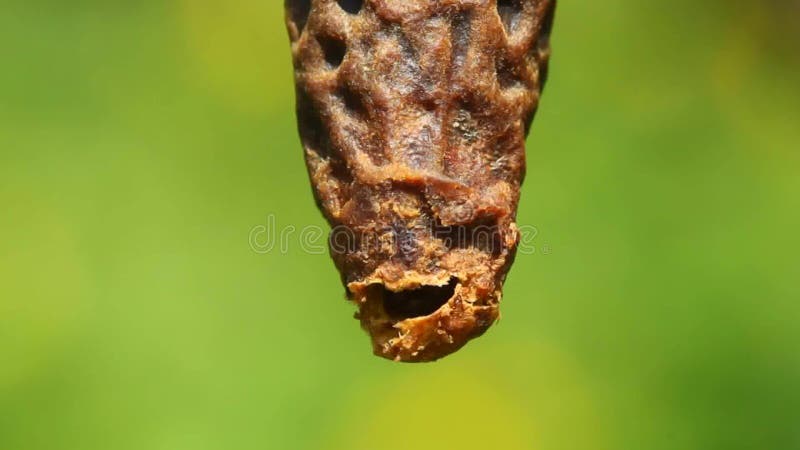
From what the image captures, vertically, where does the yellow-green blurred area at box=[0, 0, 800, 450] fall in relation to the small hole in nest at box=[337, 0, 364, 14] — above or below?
below

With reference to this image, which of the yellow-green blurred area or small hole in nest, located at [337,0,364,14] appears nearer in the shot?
small hole in nest, located at [337,0,364,14]

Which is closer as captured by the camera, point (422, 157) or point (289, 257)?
point (422, 157)

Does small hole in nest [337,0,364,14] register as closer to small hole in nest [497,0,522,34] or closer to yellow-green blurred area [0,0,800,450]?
small hole in nest [497,0,522,34]

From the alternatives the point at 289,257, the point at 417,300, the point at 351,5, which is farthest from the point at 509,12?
the point at 289,257

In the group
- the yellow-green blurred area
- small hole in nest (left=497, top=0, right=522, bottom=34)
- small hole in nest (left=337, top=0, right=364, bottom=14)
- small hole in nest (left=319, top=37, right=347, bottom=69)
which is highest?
small hole in nest (left=337, top=0, right=364, bottom=14)

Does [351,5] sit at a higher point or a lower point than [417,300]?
higher

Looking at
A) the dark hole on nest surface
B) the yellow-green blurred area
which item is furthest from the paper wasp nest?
the yellow-green blurred area

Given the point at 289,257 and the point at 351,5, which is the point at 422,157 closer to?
the point at 351,5

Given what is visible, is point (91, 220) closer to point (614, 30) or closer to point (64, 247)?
point (64, 247)
